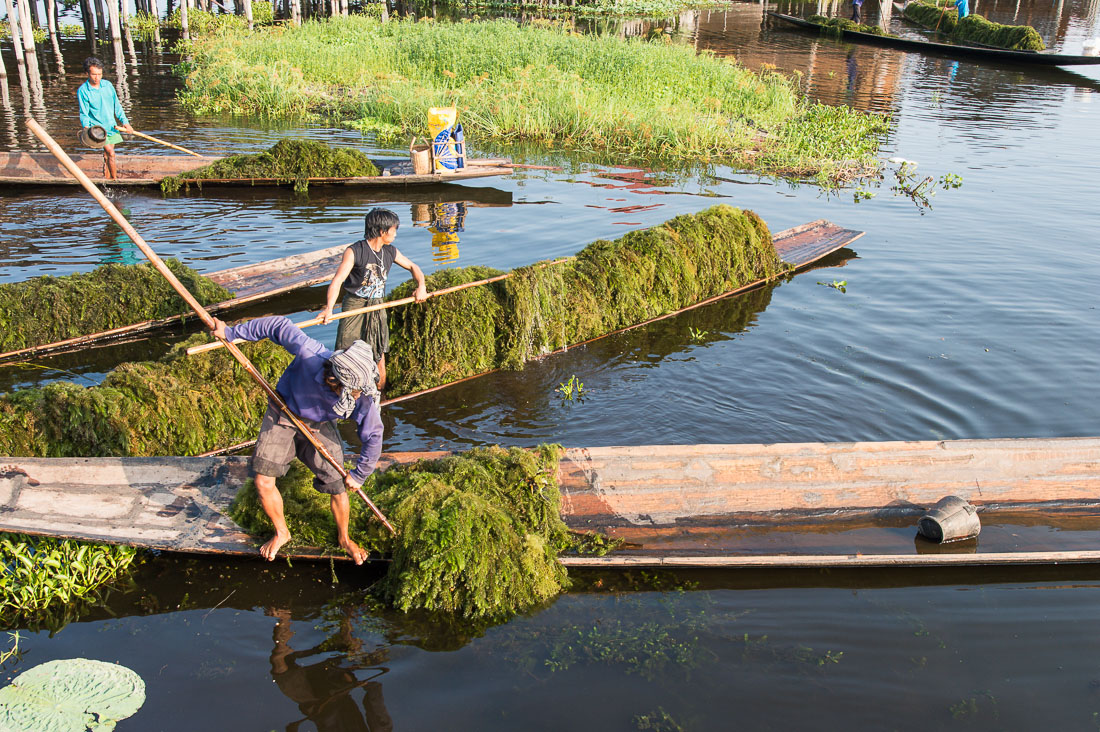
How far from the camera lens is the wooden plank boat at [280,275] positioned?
754cm

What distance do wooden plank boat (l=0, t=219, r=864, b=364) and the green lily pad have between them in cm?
427

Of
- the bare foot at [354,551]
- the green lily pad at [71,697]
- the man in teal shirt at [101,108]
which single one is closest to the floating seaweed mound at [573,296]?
the bare foot at [354,551]

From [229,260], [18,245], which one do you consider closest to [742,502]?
[229,260]

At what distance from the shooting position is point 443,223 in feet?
39.5

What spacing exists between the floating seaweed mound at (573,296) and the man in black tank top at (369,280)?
1.60 ft

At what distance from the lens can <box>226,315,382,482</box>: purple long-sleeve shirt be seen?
4.14 metres

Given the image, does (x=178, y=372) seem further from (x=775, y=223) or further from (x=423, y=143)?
(x=775, y=223)

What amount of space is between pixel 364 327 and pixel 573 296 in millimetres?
2538

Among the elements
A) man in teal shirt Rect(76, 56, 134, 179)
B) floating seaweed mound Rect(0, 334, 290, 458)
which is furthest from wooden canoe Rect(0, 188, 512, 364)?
man in teal shirt Rect(76, 56, 134, 179)

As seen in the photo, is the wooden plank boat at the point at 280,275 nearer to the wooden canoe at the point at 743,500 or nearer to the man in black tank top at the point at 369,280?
the man in black tank top at the point at 369,280

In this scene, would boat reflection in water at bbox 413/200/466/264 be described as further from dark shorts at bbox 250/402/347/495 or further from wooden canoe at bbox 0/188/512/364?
dark shorts at bbox 250/402/347/495

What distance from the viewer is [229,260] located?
987 cm

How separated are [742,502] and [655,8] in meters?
40.8

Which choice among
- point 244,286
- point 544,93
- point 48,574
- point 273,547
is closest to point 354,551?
point 273,547
